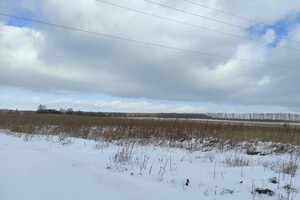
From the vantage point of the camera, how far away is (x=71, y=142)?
48.8 feet

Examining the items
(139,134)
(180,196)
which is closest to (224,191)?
(180,196)

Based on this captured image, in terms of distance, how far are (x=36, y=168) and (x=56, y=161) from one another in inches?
32.6

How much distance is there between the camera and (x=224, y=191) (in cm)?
658

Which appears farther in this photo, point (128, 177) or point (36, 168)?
point (36, 168)

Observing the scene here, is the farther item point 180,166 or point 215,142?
point 215,142

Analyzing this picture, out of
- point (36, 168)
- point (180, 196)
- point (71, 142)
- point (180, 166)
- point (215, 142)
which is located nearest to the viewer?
point (180, 196)

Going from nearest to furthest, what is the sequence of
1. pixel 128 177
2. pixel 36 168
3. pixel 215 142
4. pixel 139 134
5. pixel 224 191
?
pixel 224 191, pixel 128 177, pixel 36 168, pixel 215 142, pixel 139 134

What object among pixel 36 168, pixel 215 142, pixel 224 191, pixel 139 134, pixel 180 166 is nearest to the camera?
pixel 224 191

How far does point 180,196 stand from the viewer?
20.1 ft

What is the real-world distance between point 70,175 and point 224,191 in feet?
10.0

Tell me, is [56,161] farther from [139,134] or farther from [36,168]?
[139,134]

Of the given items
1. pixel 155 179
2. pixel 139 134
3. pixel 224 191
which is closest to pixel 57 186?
pixel 155 179

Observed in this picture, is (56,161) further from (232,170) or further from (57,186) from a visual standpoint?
(232,170)

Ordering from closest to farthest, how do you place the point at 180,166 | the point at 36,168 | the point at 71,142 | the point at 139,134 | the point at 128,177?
the point at 128,177 < the point at 36,168 < the point at 180,166 < the point at 71,142 < the point at 139,134
